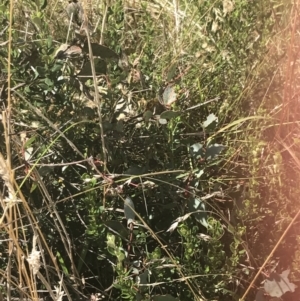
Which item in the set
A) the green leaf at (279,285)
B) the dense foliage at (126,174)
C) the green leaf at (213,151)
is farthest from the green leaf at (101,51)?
the green leaf at (279,285)

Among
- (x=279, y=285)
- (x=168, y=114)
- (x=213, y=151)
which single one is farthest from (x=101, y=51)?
(x=279, y=285)

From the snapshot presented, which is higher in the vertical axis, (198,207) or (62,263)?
(198,207)

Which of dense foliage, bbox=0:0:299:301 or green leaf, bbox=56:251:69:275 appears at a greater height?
dense foliage, bbox=0:0:299:301

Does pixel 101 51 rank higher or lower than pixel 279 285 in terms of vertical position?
higher

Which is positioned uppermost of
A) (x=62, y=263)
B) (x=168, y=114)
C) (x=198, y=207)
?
(x=168, y=114)

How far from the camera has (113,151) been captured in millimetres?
1104

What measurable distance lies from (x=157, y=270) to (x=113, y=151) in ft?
0.85

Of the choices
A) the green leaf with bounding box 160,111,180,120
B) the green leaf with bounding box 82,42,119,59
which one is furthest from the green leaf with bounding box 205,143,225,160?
the green leaf with bounding box 82,42,119,59

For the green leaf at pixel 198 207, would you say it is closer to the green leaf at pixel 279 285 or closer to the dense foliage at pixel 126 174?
the dense foliage at pixel 126 174

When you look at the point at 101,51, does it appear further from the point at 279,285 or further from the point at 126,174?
the point at 279,285

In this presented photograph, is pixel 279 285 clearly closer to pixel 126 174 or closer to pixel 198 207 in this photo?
pixel 198 207

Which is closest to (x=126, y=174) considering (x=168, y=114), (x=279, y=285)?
(x=168, y=114)

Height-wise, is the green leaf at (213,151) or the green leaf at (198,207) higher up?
the green leaf at (213,151)

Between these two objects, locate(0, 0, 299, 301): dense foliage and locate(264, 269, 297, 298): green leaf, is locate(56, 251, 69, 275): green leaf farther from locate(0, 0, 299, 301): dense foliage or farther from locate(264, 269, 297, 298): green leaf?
locate(264, 269, 297, 298): green leaf
